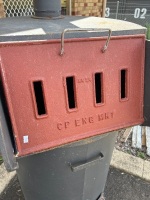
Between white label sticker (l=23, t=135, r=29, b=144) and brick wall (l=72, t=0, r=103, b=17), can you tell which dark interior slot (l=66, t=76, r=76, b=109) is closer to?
white label sticker (l=23, t=135, r=29, b=144)

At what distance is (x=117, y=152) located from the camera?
276 centimetres

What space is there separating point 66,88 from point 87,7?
10.4 feet

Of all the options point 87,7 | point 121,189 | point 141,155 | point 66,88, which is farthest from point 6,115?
point 87,7

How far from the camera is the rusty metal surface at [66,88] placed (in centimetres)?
109

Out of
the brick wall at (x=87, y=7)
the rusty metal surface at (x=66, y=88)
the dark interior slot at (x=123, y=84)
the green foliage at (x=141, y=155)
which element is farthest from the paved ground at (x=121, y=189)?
the brick wall at (x=87, y=7)

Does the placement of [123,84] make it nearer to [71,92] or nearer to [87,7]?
[71,92]

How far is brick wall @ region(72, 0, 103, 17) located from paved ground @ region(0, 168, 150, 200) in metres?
2.64

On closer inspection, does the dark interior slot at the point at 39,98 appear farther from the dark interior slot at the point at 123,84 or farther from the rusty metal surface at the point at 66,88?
the dark interior slot at the point at 123,84

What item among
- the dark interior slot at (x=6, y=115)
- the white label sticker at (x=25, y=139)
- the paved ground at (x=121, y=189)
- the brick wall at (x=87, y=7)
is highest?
the brick wall at (x=87, y=7)

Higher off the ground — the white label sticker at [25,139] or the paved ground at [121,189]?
the white label sticker at [25,139]

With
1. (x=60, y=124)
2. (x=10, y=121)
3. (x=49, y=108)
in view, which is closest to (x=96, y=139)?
(x=60, y=124)

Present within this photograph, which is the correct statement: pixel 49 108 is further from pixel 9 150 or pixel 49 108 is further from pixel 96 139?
pixel 96 139

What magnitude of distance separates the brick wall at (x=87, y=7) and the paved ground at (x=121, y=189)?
8.67 feet

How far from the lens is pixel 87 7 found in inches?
155
